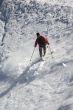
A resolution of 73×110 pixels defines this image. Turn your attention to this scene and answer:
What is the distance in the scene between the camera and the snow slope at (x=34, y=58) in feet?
57.5

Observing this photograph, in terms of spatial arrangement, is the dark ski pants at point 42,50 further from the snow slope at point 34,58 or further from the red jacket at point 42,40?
the snow slope at point 34,58

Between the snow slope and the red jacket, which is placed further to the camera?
the red jacket

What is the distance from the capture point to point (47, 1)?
25438mm

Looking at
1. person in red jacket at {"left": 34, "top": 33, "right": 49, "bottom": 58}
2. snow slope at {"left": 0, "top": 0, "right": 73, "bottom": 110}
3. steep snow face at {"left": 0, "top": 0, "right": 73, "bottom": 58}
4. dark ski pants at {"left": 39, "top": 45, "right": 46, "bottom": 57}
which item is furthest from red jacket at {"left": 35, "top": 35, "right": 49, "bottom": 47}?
steep snow face at {"left": 0, "top": 0, "right": 73, "bottom": 58}

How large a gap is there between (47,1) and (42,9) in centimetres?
86

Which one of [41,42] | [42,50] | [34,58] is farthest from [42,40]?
[34,58]

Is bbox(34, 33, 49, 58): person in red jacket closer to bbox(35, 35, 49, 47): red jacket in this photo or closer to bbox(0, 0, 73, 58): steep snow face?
bbox(35, 35, 49, 47): red jacket

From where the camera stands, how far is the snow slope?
17.5 meters

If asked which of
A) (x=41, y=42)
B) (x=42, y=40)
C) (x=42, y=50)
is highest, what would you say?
(x=42, y=40)

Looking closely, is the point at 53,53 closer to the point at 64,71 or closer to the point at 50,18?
the point at 64,71

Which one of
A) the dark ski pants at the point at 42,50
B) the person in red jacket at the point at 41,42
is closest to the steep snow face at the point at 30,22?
the dark ski pants at the point at 42,50

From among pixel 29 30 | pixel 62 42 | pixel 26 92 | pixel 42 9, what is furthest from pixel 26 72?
pixel 42 9

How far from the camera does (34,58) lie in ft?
68.5

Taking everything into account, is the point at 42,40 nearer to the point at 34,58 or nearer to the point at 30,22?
the point at 34,58
